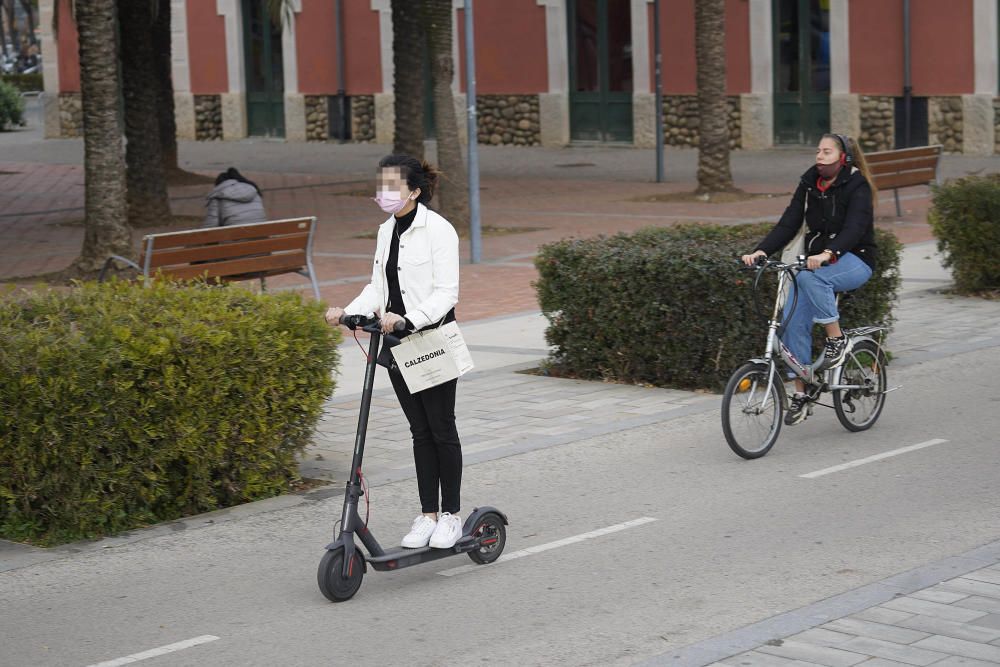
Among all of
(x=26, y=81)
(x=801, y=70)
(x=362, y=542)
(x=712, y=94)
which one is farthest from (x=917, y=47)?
(x=26, y=81)

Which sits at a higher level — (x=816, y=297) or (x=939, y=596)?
(x=816, y=297)

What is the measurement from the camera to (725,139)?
21609 mm

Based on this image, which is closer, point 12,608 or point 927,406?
point 12,608

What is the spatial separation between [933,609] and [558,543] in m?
1.69

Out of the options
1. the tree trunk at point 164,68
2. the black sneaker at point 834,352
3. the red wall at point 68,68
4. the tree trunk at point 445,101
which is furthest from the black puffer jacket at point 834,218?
the red wall at point 68,68

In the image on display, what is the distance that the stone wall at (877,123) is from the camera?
93.8ft

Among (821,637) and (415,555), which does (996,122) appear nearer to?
(415,555)

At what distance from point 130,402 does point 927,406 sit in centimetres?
484

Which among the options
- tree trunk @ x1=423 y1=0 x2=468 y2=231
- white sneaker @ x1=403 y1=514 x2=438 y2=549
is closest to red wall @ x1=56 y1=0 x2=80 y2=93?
tree trunk @ x1=423 y1=0 x2=468 y2=231

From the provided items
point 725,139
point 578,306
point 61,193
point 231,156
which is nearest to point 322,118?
point 231,156

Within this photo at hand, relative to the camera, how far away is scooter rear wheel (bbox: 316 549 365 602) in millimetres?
5613

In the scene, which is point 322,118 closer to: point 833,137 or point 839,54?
point 839,54

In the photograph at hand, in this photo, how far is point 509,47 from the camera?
114 feet

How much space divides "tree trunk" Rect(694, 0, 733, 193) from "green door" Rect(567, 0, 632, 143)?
458 inches
